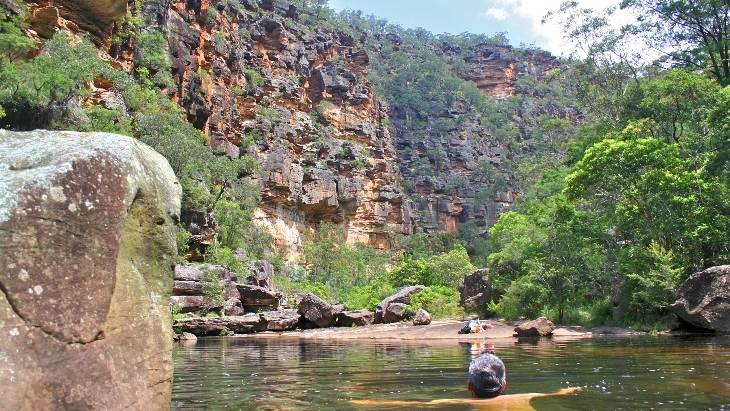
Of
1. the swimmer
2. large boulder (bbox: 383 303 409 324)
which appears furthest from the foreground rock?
large boulder (bbox: 383 303 409 324)

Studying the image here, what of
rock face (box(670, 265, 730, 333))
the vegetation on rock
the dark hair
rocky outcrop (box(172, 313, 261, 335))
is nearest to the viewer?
the dark hair

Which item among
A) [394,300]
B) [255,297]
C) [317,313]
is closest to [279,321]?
[317,313]

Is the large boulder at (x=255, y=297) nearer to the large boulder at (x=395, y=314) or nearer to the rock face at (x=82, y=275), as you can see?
the large boulder at (x=395, y=314)

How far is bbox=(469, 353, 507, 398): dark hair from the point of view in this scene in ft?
18.5

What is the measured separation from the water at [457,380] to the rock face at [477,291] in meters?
19.7

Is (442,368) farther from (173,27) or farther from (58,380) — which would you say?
(173,27)

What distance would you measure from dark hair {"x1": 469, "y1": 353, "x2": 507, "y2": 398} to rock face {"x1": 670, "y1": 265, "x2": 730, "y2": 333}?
12990 mm

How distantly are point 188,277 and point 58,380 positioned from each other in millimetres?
27399

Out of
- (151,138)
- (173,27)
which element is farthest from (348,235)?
(151,138)

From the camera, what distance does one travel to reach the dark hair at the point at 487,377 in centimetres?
564

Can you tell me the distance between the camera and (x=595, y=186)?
22.8 meters

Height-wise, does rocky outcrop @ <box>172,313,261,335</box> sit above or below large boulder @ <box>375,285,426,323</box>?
below

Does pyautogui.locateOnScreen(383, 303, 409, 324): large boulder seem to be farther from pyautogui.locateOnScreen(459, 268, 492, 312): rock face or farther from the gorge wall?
the gorge wall

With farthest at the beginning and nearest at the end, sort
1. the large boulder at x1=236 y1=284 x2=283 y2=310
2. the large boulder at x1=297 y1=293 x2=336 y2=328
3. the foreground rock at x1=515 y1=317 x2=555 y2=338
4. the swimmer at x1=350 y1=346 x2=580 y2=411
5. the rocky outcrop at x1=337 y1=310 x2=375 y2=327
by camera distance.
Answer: the large boulder at x1=236 y1=284 x2=283 y2=310, the rocky outcrop at x1=337 y1=310 x2=375 y2=327, the large boulder at x1=297 y1=293 x2=336 y2=328, the foreground rock at x1=515 y1=317 x2=555 y2=338, the swimmer at x1=350 y1=346 x2=580 y2=411
